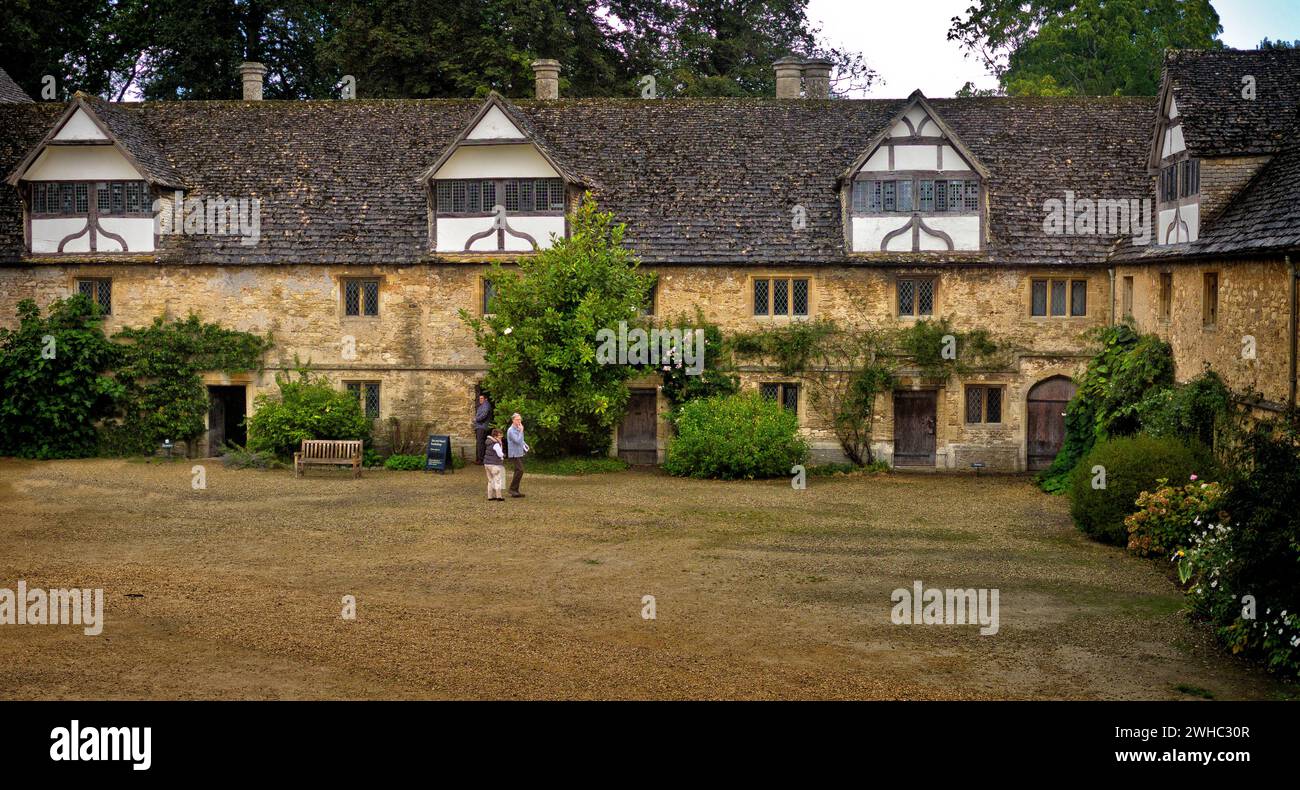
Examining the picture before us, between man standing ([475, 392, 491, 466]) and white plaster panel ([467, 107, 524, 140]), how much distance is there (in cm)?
578

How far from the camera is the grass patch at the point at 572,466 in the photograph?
30500 mm

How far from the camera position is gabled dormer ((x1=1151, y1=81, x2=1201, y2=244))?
84.4ft

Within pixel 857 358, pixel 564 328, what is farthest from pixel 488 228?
pixel 857 358

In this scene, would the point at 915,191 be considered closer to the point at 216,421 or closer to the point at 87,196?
the point at 216,421

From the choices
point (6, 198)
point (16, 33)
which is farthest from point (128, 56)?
point (6, 198)

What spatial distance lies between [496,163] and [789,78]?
8.84 m

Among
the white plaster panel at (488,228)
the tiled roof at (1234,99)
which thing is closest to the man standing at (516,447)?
the white plaster panel at (488,228)

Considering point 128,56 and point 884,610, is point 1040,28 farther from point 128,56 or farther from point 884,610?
point 884,610

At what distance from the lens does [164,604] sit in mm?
17578

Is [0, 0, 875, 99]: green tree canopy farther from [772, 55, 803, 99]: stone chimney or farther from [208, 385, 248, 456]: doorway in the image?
[208, 385, 248, 456]: doorway

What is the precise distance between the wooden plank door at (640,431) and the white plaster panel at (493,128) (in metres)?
6.44

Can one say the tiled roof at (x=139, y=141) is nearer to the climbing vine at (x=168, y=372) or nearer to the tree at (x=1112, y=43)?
the climbing vine at (x=168, y=372)

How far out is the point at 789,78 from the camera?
36.4 meters

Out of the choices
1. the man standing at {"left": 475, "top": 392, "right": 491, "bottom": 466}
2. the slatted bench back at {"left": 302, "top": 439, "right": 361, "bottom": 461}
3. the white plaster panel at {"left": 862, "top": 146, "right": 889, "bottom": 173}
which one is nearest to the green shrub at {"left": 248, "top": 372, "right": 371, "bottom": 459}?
the slatted bench back at {"left": 302, "top": 439, "right": 361, "bottom": 461}
